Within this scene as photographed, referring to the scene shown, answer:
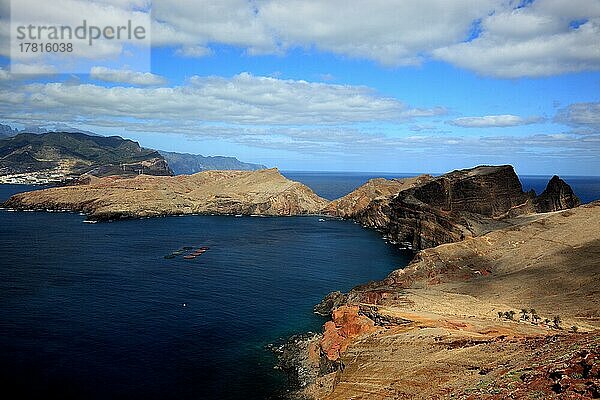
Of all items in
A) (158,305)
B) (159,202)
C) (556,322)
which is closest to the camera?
(556,322)

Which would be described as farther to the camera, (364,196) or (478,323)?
(364,196)

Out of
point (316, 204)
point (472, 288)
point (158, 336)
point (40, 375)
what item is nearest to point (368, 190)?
point (316, 204)

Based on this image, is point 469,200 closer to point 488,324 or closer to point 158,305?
point 488,324

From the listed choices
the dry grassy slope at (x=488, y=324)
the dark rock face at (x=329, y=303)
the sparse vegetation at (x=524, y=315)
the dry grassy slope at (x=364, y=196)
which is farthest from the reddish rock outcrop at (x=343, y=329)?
the dry grassy slope at (x=364, y=196)

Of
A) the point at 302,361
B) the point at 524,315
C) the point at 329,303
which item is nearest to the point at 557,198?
the point at 329,303

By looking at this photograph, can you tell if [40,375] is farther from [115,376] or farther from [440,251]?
[440,251]
